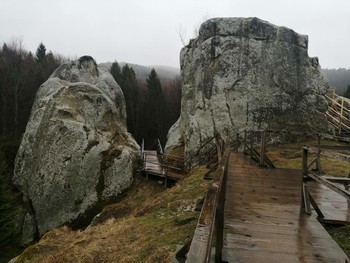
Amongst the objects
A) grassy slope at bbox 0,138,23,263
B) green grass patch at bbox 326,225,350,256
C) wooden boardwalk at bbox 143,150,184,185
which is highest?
green grass patch at bbox 326,225,350,256

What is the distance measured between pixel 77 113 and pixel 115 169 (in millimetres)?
5044

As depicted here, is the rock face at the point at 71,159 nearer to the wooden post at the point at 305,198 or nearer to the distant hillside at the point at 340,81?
the wooden post at the point at 305,198

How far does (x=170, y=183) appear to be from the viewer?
20672 mm

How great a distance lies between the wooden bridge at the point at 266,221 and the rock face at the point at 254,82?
11.1 m

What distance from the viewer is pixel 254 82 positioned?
19.7 metres

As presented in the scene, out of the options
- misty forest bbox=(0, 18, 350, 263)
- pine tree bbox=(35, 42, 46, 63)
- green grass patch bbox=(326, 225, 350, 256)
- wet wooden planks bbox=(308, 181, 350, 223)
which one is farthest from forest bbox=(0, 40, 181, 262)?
green grass patch bbox=(326, 225, 350, 256)

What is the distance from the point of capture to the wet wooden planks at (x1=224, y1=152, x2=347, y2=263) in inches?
168

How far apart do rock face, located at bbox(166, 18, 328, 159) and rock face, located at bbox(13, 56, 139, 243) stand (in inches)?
216

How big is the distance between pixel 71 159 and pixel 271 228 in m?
17.1

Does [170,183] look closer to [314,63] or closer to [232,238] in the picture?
[314,63]

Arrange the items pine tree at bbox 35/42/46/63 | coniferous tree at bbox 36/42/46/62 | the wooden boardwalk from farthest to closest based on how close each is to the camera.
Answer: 1. coniferous tree at bbox 36/42/46/62
2. pine tree at bbox 35/42/46/63
3. the wooden boardwalk

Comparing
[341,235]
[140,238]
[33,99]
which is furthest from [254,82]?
[33,99]

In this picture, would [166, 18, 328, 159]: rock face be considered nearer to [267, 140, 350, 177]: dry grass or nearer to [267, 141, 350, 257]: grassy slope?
[267, 141, 350, 257]: grassy slope

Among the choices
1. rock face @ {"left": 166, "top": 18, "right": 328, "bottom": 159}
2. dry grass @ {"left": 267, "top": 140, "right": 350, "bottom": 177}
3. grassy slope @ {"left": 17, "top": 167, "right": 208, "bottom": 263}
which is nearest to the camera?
grassy slope @ {"left": 17, "top": 167, "right": 208, "bottom": 263}
